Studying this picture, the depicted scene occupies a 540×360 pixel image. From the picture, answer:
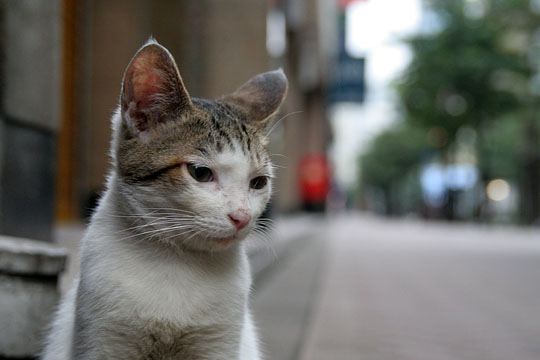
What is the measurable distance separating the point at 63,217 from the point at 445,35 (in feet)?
83.9

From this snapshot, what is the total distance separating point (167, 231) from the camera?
2318 mm

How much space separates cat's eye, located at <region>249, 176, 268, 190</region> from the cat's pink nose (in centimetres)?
17

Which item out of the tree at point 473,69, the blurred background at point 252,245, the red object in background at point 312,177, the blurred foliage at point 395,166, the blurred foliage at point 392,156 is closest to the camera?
the blurred background at point 252,245

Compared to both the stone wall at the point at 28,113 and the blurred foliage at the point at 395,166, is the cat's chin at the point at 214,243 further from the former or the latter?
the blurred foliage at the point at 395,166

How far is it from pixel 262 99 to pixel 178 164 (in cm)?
52

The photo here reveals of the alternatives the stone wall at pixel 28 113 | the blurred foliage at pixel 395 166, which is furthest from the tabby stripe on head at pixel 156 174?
the blurred foliage at pixel 395 166

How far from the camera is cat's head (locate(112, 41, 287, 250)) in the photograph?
7.46ft

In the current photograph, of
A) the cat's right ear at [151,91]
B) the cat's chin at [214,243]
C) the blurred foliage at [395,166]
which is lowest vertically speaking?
the cat's chin at [214,243]

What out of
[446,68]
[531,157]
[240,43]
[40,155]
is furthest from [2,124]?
[531,157]

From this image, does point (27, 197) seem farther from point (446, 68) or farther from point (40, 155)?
point (446, 68)

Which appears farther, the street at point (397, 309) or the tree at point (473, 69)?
the tree at point (473, 69)

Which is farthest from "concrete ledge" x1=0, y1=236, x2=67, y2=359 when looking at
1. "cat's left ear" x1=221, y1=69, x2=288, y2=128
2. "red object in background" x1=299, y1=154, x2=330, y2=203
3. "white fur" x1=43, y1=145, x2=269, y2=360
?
"red object in background" x1=299, y1=154, x2=330, y2=203

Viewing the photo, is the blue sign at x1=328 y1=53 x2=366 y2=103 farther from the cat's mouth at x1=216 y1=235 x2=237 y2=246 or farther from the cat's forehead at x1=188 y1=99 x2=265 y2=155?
the cat's mouth at x1=216 y1=235 x2=237 y2=246

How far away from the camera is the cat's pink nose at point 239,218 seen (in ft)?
7.40
